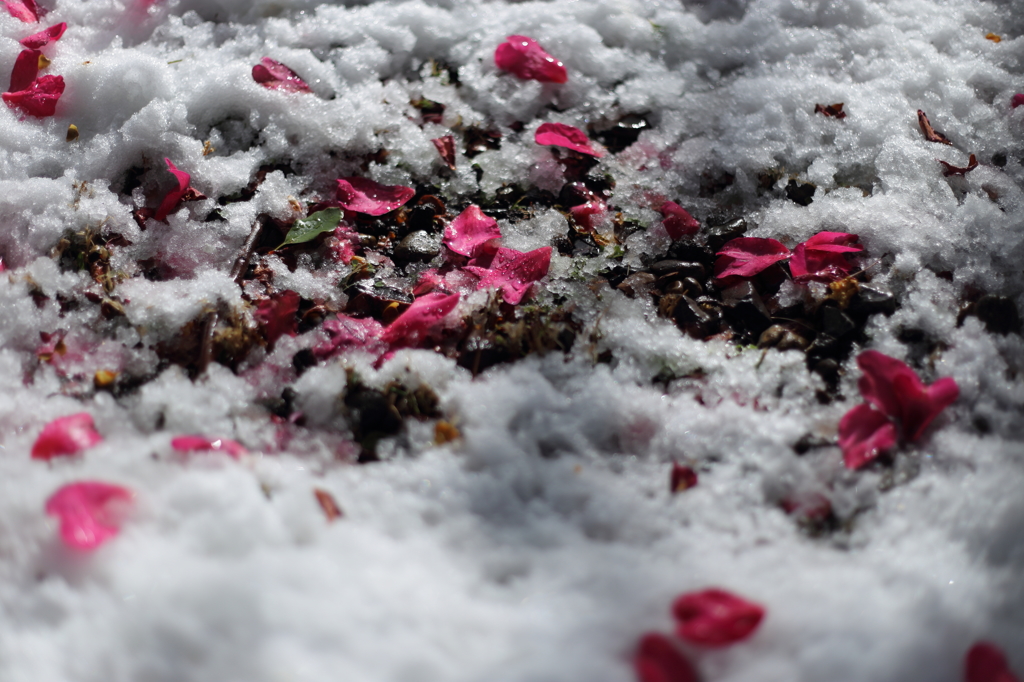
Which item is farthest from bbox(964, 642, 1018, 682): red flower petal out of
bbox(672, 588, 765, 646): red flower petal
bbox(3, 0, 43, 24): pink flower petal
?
bbox(3, 0, 43, 24): pink flower petal

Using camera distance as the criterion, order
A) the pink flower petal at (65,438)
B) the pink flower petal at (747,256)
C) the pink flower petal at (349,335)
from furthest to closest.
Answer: the pink flower petal at (747,256)
the pink flower petal at (349,335)
the pink flower petal at (65,438)

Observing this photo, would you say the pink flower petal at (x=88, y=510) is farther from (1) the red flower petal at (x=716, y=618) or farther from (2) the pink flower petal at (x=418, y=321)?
(1) the red flower petal at (x=716, y=618)

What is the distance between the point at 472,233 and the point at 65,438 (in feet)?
2.98

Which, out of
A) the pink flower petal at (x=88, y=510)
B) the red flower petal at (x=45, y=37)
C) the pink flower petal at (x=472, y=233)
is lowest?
the pink flower petal at (x=88, y=510)

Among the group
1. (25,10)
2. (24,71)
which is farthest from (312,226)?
(25,10)

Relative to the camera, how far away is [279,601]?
102cm

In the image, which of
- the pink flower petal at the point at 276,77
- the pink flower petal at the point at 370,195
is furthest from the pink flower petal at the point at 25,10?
the pink flower petal at the point at 370,195

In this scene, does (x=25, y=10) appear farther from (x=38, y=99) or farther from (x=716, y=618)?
(x=716, y=618)

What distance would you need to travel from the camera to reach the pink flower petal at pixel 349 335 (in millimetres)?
1468

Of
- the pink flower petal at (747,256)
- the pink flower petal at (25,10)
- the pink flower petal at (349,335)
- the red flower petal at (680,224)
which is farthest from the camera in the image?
the pink flower petal at (25,10)

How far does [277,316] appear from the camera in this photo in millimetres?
1504

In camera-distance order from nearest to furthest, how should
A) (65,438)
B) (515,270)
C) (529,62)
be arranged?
(65,438) < (515,270) < (529,62)

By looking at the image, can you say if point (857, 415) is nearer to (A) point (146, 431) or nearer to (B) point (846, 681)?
(B) point (846, 681)

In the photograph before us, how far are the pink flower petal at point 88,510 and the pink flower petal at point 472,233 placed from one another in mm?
844
